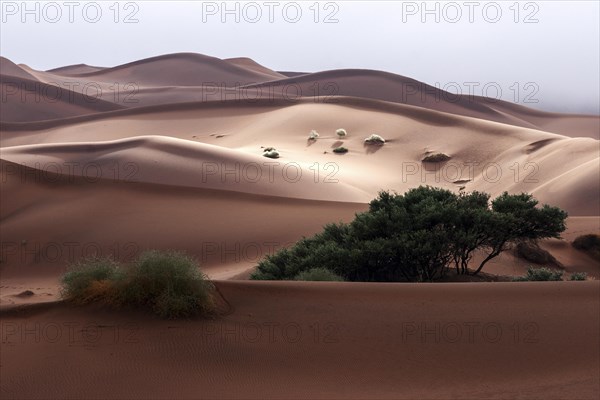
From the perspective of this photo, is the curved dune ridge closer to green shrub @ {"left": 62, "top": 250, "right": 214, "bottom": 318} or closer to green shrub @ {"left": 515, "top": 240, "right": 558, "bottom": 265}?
green shrub @ {"left": 515, "top": 240, "right": 558, "bottom": 265}

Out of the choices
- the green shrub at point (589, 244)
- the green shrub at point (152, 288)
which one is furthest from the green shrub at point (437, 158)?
the green shrub at point (152, 288)

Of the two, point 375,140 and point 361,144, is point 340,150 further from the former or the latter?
point 375,140

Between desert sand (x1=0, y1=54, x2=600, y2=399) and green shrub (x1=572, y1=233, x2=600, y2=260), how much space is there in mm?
317

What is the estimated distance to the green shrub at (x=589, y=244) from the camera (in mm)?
20422

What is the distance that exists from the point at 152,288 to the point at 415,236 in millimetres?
6474

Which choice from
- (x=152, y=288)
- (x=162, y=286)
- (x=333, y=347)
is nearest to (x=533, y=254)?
(x=333, y=347)

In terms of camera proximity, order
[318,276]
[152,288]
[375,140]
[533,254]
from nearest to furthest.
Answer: [152,288] < [318,276] < [533,254] < [375,140]

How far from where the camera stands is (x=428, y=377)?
836 centimetres

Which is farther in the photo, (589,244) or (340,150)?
(340,150)

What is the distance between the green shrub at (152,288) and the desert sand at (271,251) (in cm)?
30

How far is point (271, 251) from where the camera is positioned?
21141mm

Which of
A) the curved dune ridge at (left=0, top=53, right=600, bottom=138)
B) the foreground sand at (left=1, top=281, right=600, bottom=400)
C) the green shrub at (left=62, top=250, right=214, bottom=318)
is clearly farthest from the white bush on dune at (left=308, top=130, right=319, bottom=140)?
the green shrub at (left=62, top=250, right=214, bottom=318)

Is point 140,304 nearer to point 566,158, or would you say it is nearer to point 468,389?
point 468,389

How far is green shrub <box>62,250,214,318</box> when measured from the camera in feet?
31.9
